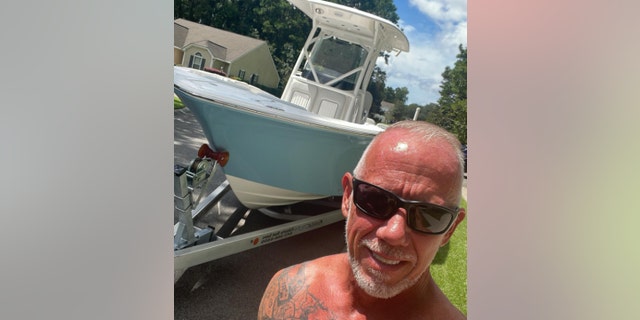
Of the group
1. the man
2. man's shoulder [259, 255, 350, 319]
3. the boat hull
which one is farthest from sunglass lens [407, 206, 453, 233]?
the boat hull

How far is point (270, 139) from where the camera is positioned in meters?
1.69

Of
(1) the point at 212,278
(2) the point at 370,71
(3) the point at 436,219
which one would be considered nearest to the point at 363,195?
(3) the point at 436,219

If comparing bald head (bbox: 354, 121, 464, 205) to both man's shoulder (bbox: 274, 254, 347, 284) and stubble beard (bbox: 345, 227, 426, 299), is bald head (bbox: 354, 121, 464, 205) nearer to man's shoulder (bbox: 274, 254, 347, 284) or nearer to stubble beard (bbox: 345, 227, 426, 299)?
stubble beard (bbox: 345, 227, 426, 299)

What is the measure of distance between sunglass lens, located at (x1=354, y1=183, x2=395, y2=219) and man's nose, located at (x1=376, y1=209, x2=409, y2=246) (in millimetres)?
12

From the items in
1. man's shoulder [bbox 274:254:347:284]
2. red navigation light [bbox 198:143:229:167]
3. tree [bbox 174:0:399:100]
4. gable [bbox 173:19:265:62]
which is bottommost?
red navigation light [bbox 198:143:229:167]

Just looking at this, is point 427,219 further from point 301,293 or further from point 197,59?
point 197,59

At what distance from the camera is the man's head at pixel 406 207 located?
0.49 m

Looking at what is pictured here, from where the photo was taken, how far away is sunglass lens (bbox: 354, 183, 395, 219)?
0.51 metres

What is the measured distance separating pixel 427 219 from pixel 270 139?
49.6 inches
